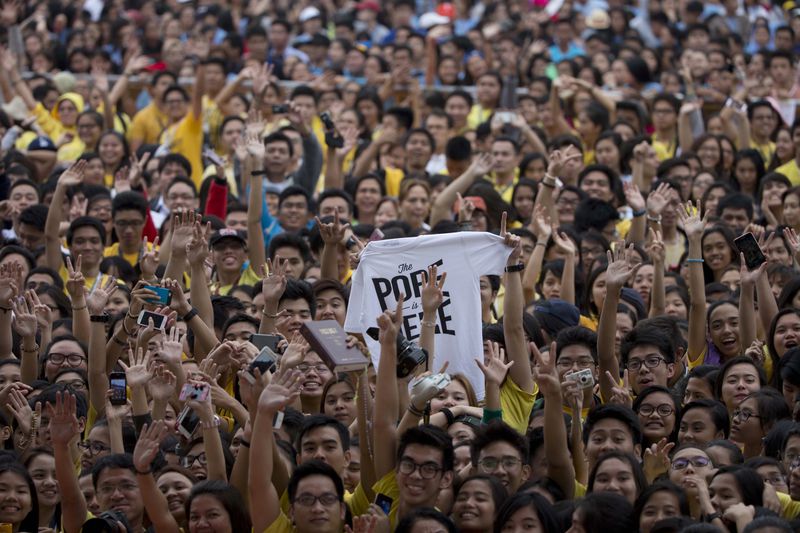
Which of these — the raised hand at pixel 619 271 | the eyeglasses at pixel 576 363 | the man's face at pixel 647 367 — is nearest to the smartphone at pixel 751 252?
the raised hand at pixel 619 271

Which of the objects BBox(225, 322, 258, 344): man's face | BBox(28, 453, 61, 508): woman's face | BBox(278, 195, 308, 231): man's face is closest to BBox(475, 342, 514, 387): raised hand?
BBox(225, 322, 258, 344): man's face

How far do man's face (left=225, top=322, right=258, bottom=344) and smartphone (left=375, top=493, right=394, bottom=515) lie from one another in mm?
1851

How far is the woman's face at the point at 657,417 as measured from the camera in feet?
24.0

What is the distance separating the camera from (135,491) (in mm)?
6863

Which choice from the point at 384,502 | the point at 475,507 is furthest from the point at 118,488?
the point at 475,507

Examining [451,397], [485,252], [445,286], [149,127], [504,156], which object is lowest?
[451,397]

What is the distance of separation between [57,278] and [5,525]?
118 inches

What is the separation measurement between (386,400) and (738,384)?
1.99m

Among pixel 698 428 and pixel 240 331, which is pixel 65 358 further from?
pixel 698 428

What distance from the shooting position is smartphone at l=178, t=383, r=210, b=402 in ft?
22.0

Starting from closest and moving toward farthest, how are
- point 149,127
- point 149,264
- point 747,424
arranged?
point 747,424 < point 149,264 < point 149,127

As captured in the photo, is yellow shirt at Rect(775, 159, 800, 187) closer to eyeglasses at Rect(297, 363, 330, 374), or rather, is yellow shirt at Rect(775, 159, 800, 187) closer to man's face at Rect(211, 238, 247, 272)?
man's face at Rect(211, 238, 247, 272)

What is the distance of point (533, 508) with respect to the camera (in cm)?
627

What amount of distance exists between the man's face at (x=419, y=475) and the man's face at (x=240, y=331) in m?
1.92
